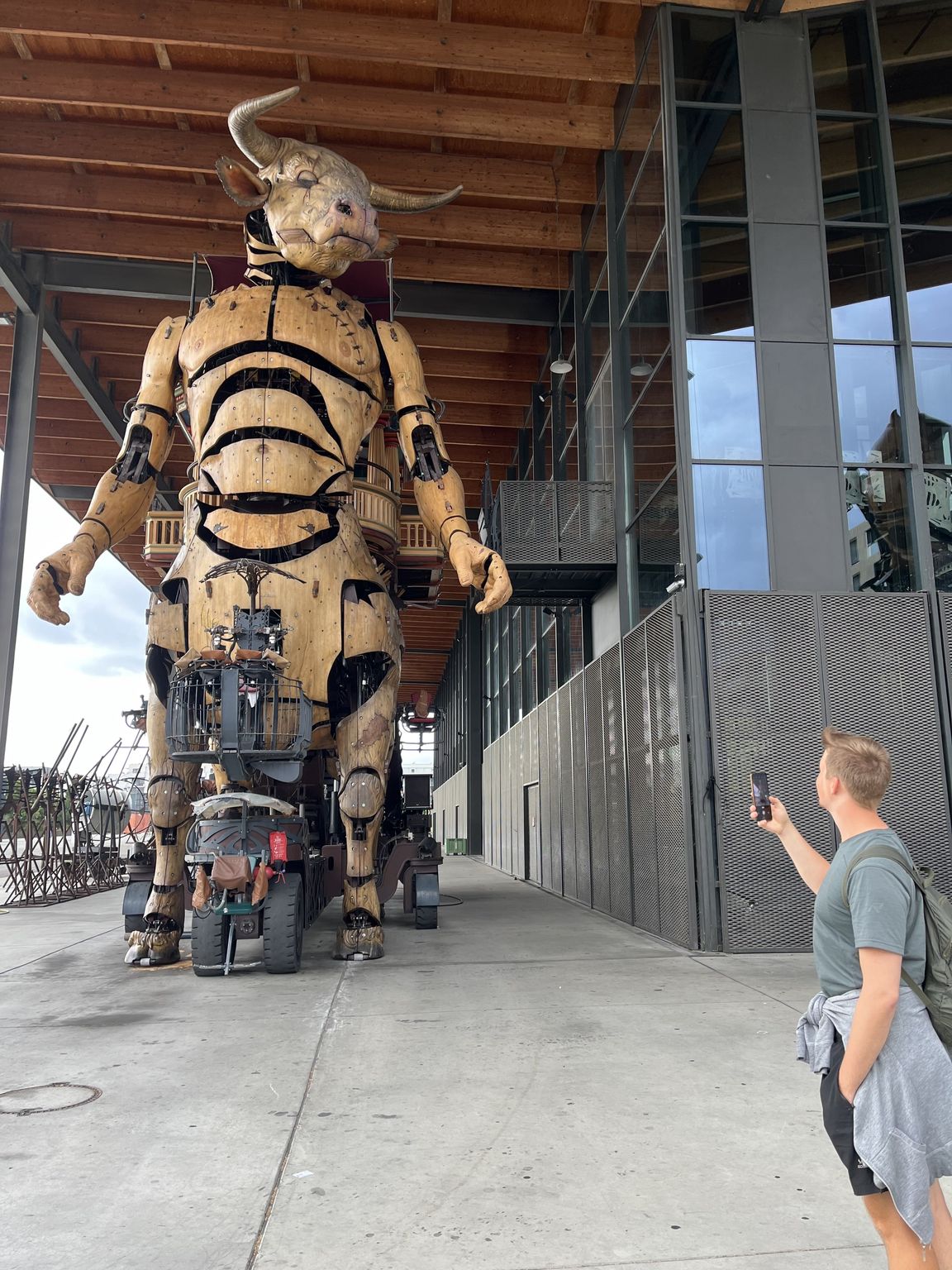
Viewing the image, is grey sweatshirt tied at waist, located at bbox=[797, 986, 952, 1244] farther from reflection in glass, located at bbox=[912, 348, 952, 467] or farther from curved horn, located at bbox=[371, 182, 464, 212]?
reflection in glass, located at bbox=[912, 348, 952, 467]

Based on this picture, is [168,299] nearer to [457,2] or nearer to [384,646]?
[457,2]

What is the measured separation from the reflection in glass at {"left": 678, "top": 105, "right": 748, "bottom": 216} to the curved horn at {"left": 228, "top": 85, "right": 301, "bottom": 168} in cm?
385

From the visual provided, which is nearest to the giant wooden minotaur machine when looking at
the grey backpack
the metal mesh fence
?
the metal mesh fence

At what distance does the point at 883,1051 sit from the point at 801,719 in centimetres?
632

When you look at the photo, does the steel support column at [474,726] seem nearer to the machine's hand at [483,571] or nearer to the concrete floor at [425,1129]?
the machine's hand at [483,571]

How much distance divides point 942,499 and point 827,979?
7.56m

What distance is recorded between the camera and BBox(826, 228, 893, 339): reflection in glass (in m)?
9.04

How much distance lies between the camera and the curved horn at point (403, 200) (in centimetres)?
812

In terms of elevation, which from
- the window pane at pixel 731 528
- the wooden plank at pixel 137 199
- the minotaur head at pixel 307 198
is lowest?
the window pane at pixel 731 528

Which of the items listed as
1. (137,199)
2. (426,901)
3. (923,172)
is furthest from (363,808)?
(137,199)

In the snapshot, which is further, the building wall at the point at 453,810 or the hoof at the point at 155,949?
the building wall at the point at 453,810

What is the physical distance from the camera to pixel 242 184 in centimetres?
789

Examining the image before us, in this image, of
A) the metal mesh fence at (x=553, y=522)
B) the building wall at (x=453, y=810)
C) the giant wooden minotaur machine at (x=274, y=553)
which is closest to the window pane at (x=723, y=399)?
the giant wooden minotaur machine at (x=274, y=553)

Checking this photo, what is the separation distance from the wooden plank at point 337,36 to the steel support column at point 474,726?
→ 17.3 metres
